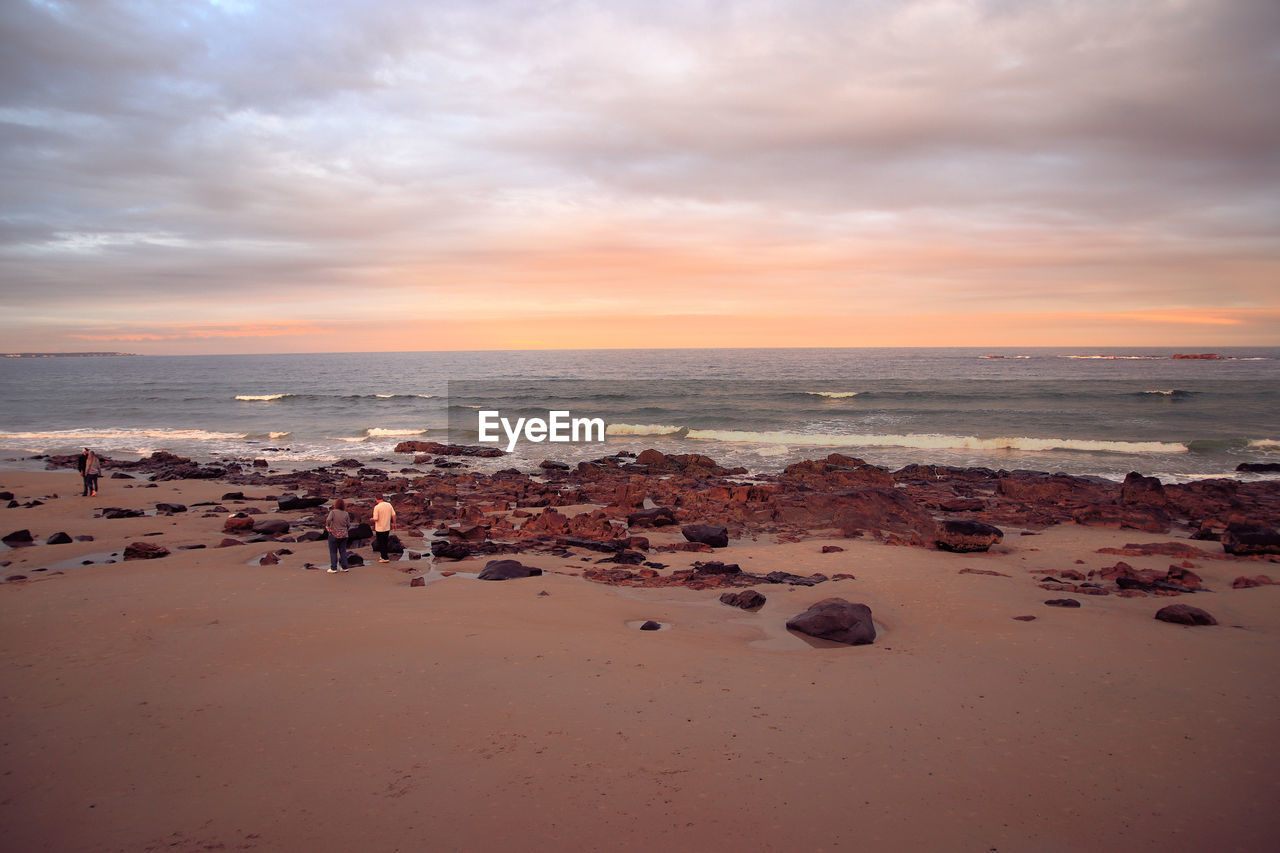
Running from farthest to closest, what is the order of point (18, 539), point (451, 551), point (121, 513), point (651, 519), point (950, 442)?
point (950, 442) < point (121, 513) < point (651, 519) < point (18, 539) < point (451, 551)

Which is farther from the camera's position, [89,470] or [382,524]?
[89,470]

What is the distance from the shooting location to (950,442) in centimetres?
3181

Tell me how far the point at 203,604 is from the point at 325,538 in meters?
5.48

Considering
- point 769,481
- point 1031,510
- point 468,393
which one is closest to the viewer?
point 1031,510

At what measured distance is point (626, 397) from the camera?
53.1m

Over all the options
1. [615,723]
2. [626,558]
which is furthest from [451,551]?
[615,723]

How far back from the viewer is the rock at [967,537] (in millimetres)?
12977

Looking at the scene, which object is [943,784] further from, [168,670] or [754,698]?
[168,670]

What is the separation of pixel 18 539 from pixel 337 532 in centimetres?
801

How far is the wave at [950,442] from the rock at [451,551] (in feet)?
70.6

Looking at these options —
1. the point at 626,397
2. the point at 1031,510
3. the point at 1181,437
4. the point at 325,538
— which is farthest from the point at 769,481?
the point at 626,397

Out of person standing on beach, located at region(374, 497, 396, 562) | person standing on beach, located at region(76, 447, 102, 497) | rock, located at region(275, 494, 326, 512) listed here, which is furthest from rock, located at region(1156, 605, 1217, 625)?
person standing on beach, located at region(76, 447, 102, 497)

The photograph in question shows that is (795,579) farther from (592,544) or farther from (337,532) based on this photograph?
(337,532)

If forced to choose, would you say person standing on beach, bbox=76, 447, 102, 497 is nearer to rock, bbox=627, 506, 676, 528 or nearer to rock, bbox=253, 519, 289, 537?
rock, bbox=253, 519, 289, 537
